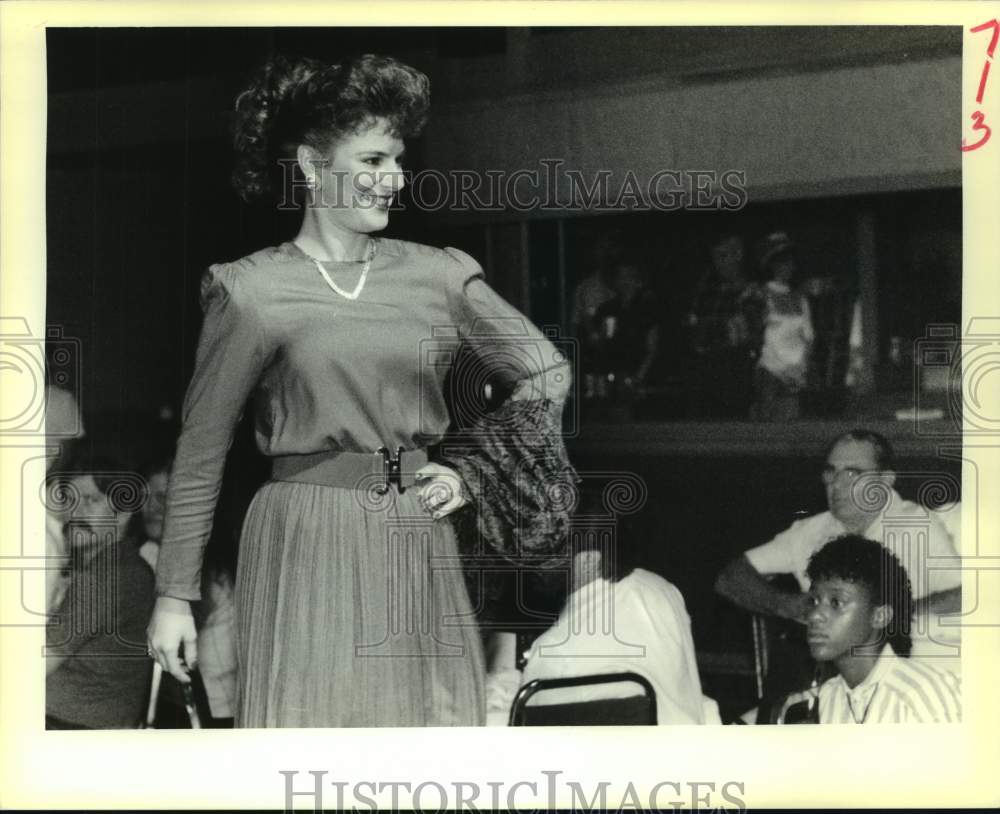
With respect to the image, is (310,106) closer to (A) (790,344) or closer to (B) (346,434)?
(B) (346,434)

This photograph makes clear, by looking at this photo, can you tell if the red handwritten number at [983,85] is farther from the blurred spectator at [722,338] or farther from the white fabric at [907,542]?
the white fabric at [907,542]

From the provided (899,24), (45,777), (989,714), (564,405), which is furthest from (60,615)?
(899,24)

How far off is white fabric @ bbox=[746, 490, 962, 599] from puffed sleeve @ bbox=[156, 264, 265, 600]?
1.28 m

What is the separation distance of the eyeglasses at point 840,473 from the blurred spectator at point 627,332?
47 cm

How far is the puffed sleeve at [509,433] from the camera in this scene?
246 cm

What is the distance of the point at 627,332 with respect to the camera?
247cm

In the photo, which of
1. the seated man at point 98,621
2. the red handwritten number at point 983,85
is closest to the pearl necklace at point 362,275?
the seated man at point 98,621

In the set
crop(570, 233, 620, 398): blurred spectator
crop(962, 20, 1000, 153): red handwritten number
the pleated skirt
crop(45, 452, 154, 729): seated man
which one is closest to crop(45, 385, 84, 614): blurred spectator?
crop(45, 452, 154, 729): seated man

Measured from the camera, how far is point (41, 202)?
8.20ft

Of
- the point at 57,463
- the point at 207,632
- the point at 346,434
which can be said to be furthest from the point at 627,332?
the point at 57,463

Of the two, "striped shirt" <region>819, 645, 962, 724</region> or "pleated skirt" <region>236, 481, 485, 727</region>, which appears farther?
"striped shirt" <region>819, 645, 962, 724</region>

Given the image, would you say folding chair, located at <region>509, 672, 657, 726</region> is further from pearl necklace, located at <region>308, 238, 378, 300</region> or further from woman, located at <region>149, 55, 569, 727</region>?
pearl necklace, located at <region>308, 238, 378, 300</region>

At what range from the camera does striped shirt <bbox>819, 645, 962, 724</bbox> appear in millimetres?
2516

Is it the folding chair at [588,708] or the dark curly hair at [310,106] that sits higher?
the dark curly hair at [310,106]
